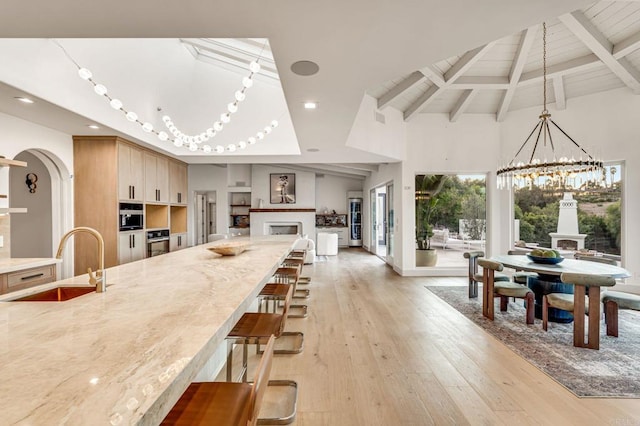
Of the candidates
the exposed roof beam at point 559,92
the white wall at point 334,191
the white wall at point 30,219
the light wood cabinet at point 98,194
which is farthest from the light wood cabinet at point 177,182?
the exposed roof beam at point 559,92

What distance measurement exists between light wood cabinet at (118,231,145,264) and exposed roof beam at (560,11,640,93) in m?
6.71

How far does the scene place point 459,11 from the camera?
5.59 ft

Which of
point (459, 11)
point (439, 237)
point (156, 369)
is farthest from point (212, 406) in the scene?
point (439, 237)

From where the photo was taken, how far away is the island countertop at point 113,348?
1.99 feet

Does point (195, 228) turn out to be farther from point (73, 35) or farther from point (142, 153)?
point (73, 35)

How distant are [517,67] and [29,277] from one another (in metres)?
6.63

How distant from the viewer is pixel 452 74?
464cm

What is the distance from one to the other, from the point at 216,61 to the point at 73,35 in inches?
142

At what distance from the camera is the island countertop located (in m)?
0.61

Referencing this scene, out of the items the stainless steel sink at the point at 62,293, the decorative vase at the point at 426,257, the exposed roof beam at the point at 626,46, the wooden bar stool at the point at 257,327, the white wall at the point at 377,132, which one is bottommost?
the decorative vase at the point at 426,257

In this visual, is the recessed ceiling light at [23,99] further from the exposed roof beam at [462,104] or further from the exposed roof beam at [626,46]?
the exposed roof beam at [626,46]

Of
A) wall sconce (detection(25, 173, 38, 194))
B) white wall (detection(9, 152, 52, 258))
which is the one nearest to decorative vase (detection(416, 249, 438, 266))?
white wall (detection(9, 152, 52, 258))

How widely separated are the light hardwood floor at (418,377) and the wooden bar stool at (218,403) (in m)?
1.00

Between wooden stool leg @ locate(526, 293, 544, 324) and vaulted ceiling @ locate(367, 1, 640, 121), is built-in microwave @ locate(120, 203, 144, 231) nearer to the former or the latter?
vaulted ceiling @ locate(367, 1, 640, 121)
